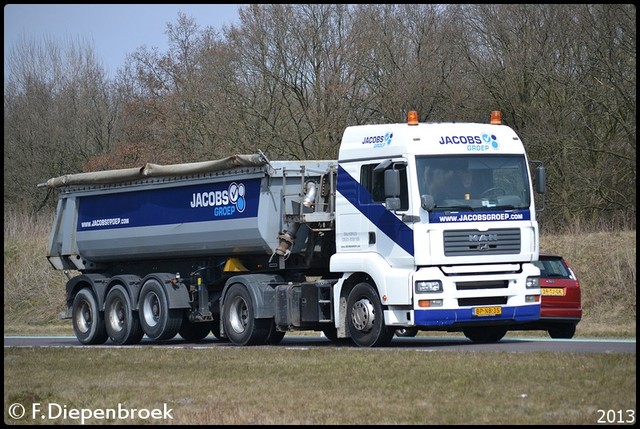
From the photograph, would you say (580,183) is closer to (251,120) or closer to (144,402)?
(251,120)

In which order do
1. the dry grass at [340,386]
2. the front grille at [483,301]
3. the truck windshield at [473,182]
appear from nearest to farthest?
1. the dry grass at [340,386]
2. the truck windshield at [473,182]
3. the front grille at [483,301]

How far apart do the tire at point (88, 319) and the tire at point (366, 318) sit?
7.20 meters

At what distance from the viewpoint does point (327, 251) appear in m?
21.6

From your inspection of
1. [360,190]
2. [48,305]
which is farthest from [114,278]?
[48,305]

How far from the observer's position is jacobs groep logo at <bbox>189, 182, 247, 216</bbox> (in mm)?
21812

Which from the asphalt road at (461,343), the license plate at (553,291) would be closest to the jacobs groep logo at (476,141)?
the license plate at (553,291)

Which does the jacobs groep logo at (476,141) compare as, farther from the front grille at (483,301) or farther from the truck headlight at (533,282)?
the front grille at (483,301)

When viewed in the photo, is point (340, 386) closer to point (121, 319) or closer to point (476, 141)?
point (476, 141)

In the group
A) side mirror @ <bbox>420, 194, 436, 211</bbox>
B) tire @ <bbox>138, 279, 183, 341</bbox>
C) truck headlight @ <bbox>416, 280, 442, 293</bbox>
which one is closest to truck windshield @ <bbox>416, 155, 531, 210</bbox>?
side mirror @ <bbox>420, 194, 436, 211</bbox>

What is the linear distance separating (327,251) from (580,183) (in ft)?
51.4

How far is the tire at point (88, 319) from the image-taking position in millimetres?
25359

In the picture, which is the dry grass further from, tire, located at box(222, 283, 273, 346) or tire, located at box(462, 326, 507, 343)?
tire, located at box(462, 326, 507, 343)

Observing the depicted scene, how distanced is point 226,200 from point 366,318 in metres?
3.93

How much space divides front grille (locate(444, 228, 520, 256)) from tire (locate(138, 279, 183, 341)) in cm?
692
